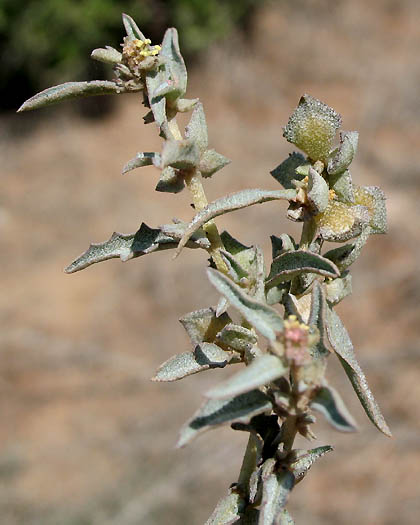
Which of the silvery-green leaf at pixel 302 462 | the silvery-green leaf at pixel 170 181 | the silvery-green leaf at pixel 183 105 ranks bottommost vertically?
the silvery-green leaf at pixel 302 462

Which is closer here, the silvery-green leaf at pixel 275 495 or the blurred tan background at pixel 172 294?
the silvery-green leaf at pixel 275 495

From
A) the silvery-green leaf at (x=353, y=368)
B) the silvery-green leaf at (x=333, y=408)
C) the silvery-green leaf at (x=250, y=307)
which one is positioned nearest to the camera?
the silvery-green leaf at (x=333, y=408)

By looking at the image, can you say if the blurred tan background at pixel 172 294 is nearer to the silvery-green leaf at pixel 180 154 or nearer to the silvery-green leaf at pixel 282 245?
the silvery-green leaf at pixel 282 245

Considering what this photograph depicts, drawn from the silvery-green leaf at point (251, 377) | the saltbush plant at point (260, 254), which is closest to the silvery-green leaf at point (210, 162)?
the saltbush plant at point (260, 254)

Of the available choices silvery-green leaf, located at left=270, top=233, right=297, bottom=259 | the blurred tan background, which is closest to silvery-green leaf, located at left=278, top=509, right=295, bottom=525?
silvery-green leaf, located at left=270, top=233, right=297, bottom=259

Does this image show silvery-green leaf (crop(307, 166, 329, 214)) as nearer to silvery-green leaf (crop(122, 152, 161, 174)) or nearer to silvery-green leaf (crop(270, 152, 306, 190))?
silvery-green leaf (crop(270, 152, 306, 190))

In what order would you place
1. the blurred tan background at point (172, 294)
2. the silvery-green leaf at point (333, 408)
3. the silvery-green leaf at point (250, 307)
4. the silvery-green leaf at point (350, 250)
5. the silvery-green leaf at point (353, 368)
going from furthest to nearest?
the blurred tan background at point (172, 294) < the silvery-green leaf at point (350, 250) < the silvery-green leaf at point (353, 368) < the silvery-green leaf at point (250, 307) < the silvery-green leaf at point (333, 408)
